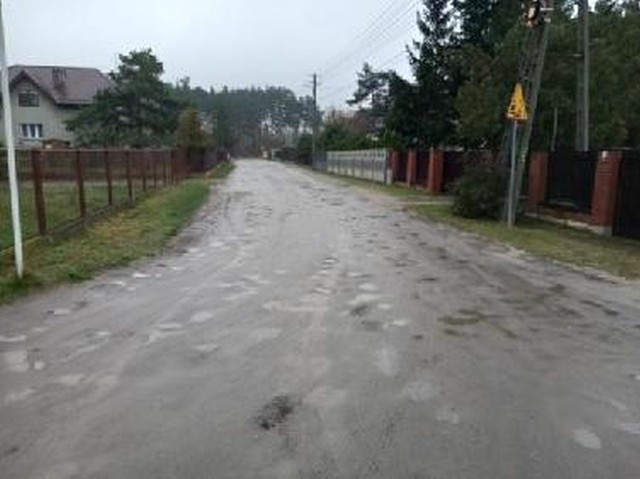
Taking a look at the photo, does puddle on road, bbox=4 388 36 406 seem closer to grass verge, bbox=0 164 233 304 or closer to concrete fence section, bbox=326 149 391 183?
grass verge, bbox=0 164 233 304

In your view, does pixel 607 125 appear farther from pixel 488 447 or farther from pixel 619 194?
pixel 488 447

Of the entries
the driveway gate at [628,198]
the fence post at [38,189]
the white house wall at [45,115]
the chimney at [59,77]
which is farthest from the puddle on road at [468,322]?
the chimney at [59,77]

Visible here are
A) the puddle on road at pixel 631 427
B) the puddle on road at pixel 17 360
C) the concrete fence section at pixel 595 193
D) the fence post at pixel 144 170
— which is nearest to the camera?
the puddle on road at pixel 631 427

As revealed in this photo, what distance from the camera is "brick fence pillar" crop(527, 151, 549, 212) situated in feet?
73.6

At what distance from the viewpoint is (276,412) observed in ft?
18.0

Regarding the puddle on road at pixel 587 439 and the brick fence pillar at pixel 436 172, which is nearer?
the puddle on road at pixel 587 439

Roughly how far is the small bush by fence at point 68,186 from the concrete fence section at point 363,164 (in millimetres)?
20614

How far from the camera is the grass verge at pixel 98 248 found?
1027 centimetres

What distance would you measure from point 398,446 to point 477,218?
17679 millimetres

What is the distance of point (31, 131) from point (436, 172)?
170ft

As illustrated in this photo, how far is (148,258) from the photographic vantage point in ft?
42.8

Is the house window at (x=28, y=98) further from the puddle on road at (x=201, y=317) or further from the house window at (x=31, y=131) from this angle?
the puddle on road at (x=201, y=317)

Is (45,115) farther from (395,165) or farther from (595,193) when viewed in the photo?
(595,193)

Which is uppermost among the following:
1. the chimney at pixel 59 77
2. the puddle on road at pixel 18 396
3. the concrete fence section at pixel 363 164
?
the chimney at pixel 59 77
